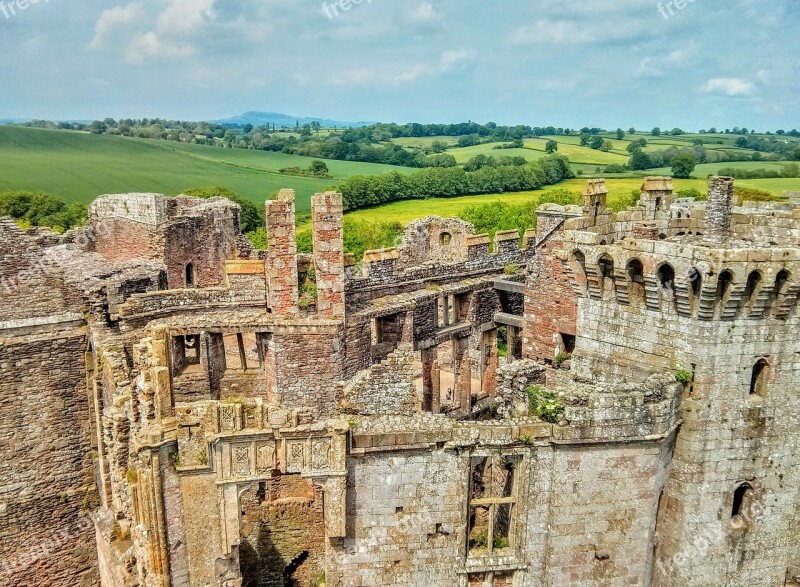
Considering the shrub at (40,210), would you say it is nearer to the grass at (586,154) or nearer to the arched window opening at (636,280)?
the arched window opening at (636,280)

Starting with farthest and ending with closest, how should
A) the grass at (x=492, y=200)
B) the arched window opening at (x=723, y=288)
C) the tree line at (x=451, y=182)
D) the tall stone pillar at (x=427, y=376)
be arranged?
the tree line at (x=451, y=182) → the grass at (x=492, y=200) → the tall stone pillar at (x=427, y=376) → the arched window opening at (x=723, y=288)

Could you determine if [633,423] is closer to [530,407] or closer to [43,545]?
[530,407]

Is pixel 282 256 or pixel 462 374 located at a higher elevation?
pixel 282 256

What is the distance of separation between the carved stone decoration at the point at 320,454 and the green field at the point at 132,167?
2843 inches

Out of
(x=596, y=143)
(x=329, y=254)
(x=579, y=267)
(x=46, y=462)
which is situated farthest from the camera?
(x=596, y=143)

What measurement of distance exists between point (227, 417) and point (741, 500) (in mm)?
10462

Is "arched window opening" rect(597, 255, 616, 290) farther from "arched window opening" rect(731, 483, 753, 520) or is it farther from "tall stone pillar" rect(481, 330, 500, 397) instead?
"tall stone pillar" rect(481, 330, 500, 397)

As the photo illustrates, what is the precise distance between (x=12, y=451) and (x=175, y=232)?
11648 mm

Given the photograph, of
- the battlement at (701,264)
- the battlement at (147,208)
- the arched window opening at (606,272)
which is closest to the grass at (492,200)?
the battlement at (147,208)

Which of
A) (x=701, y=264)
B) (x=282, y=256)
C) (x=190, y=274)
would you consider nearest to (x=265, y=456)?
(x=701, y=264)

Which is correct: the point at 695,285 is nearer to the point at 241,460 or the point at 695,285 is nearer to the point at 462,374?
the point at 241,460

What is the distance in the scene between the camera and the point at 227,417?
1274cm

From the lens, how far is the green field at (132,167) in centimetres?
8456

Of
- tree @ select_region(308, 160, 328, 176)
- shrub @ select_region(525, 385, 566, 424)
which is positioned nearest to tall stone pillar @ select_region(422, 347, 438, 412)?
shrub @ select_region(525, 385, 566, 424)
